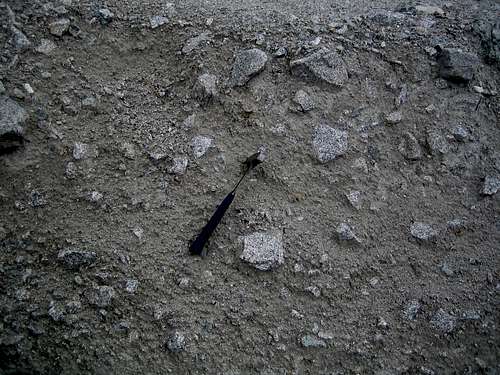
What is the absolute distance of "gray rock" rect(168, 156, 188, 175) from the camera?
218cm

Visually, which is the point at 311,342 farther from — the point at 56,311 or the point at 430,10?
the point at 430,10

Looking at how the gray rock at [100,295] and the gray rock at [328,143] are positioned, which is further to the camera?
the gray rock at [328,143]

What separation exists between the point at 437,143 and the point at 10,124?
2184 millimetres

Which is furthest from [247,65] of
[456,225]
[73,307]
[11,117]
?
[73,307]

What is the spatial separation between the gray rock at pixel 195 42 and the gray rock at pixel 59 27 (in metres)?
0.67

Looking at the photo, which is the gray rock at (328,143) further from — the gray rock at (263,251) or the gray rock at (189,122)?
the gray rock at (189,122)

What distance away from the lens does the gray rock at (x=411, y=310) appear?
6.58 feet

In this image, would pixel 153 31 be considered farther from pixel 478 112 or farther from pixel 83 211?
pixel 478 112

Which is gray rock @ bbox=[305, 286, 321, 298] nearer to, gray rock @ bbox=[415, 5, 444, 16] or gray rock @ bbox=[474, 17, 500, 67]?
gray rock @ bbox=[474, 17, 500, 67]

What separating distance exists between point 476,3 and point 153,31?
6.77 feet

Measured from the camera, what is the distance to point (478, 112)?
240cm

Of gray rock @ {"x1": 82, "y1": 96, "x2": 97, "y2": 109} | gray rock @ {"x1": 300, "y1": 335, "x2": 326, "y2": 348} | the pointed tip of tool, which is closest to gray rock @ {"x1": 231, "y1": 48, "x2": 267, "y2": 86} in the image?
the pointed tip of tool

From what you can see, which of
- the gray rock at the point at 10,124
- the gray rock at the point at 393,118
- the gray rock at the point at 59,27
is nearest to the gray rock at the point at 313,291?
the gray rock at the point at 393,118

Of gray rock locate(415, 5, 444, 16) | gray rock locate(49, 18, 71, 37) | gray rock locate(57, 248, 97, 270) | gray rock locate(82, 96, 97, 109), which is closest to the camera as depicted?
gray rock locate(57, 248, 97, 270)
